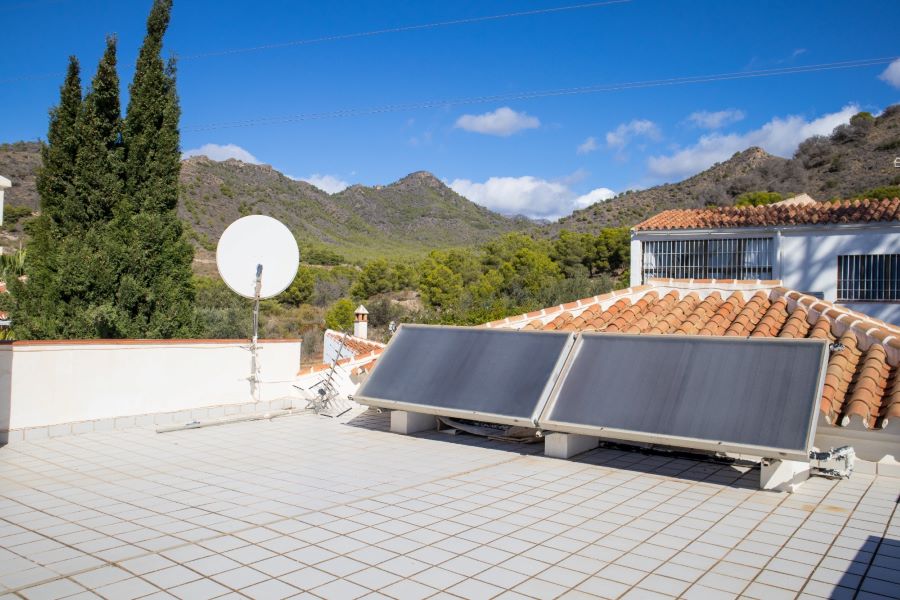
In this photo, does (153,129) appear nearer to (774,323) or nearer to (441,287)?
(774,323)

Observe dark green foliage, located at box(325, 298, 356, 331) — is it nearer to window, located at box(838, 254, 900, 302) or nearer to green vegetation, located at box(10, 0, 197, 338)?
green vegetation, located at box(10, 0, 197, 338)

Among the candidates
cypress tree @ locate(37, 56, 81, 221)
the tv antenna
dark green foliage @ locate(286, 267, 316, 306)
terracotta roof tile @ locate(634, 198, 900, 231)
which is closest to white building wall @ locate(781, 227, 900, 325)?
terracotta roof tile @ locate(634, 198, 900, 231)

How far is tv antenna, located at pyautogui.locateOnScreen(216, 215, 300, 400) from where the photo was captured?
32.3 feet

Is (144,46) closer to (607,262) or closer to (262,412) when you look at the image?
(262,412)

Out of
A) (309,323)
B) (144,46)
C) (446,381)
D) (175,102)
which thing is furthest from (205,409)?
(309,323)

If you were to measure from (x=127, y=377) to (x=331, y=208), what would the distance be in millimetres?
68492

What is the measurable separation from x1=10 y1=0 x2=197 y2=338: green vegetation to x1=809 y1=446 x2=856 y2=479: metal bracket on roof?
13404mm

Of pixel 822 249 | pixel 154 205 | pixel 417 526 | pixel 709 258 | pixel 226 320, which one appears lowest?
pixel 417 526

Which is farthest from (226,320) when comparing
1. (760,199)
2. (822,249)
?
Answer: (760,199)

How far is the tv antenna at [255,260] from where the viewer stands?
985 cm

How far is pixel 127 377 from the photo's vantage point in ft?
28.7

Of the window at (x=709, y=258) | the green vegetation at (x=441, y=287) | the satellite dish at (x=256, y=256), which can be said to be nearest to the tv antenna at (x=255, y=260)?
the satellite dish at (x=256, y=256)

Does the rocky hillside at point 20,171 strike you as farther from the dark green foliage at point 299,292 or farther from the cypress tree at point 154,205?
the cypress tree at point 154,205

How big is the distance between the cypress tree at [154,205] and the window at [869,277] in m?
22.6
